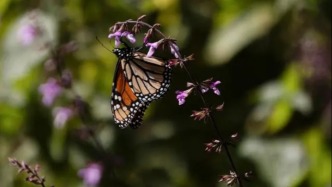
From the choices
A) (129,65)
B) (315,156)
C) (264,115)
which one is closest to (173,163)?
(264,115)

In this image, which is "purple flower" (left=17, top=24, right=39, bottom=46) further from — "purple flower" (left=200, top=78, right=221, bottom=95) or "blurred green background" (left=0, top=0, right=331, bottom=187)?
"purple flower" (left=200, top=78, right=221, bottom=95)

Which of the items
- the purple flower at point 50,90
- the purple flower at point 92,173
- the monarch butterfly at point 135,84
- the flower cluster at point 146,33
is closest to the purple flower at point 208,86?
the flower cluster at point 146,33

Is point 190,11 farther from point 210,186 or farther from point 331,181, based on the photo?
point 331,181

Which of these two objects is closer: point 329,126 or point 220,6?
point 329,126

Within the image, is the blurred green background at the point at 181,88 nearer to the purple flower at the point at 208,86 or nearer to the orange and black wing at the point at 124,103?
the orange and black wing at the point at 124,103

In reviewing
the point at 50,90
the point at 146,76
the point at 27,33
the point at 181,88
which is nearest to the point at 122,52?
the point at 146,76

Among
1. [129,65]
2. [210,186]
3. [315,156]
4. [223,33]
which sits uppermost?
[223,33]
